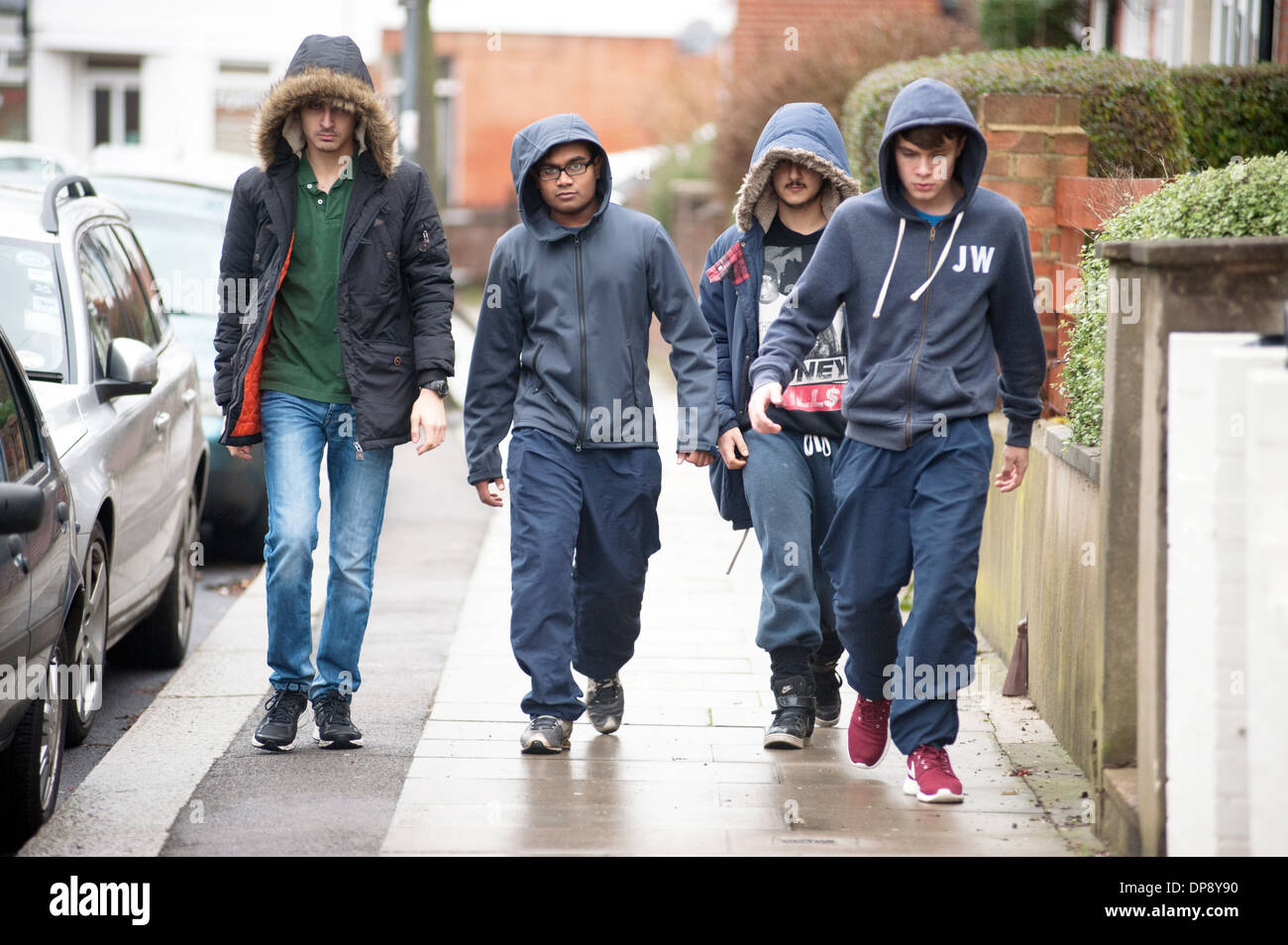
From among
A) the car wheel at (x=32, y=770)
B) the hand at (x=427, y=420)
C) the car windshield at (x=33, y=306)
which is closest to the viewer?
the car wheel at (x=32, y=770)

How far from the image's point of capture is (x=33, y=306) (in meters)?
6.12

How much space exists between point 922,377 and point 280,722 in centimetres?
227

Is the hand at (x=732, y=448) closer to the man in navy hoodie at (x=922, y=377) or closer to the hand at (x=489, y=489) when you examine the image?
the man in navy hoodie at (x=922, y=377)

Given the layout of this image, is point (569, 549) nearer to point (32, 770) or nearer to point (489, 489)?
point (489, 489)

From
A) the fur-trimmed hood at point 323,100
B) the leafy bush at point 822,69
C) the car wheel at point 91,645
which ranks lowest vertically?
the car wheel at point 91,645

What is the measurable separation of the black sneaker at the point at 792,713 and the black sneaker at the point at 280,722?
1496mm

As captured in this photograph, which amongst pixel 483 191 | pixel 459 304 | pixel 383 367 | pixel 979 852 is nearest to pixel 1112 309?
pixel 979 852

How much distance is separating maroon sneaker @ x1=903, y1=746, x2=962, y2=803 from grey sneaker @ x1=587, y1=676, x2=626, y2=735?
3.80 ft

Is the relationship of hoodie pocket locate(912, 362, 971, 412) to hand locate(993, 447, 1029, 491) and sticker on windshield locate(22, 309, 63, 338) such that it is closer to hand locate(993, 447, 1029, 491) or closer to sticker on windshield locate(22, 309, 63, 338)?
hand locate(993, 447, 1029, 491)

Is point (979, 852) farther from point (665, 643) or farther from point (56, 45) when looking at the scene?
point (56, 45)

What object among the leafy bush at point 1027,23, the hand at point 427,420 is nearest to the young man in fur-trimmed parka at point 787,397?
the hand at point 427,420

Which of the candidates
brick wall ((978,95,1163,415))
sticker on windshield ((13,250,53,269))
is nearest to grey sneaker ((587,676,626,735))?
sticker on windshield ((13,250,53,269))

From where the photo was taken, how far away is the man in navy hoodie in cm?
498

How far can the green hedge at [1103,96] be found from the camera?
8109mm
